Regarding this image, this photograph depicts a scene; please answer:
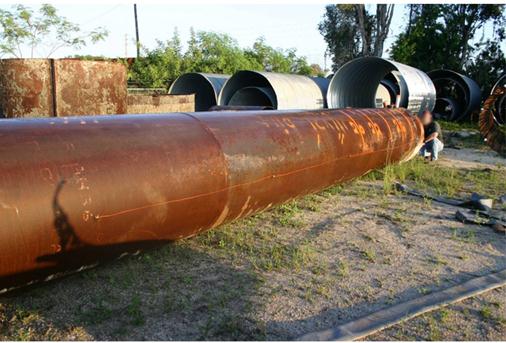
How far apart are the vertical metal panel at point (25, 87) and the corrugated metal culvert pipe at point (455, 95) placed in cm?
1387

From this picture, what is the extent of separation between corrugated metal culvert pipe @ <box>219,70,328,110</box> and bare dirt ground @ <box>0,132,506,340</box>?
6720 mm

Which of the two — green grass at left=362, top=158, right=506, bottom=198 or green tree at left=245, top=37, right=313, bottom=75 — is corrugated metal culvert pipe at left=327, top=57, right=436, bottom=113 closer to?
green grass at left=362, top=158, right=506, bottom=198

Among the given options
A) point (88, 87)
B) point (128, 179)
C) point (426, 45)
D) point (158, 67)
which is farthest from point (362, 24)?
point (128, 179)

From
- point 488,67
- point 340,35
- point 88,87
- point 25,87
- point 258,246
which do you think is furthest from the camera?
point 340,35

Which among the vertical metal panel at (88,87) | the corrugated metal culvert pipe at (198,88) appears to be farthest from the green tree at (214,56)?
the vertical metal panel at (88,87)

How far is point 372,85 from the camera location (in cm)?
1242

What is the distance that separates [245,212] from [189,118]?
0.91 metres

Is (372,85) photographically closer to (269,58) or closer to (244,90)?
(244,90)

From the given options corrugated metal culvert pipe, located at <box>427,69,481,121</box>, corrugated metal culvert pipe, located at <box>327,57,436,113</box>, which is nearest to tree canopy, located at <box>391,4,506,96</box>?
corrugated metal culvert pipe, located at <box>427,69,481,121</box>

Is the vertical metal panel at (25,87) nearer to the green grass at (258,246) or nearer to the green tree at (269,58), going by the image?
the green grass at (258,246)

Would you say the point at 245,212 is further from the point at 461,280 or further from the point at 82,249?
the point at 461,280

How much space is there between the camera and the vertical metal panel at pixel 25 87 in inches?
203

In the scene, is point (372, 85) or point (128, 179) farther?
point (372, 85)

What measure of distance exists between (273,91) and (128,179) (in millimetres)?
8921
